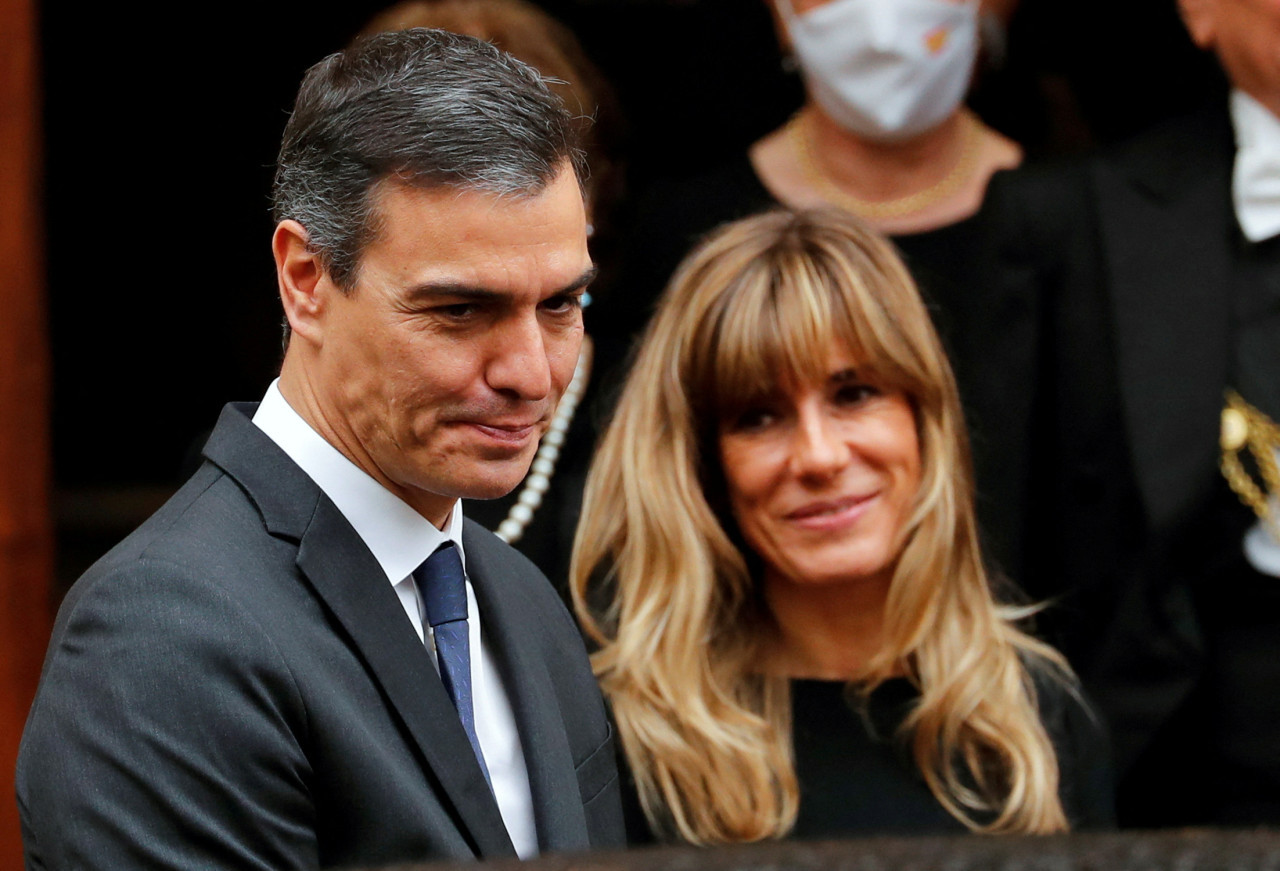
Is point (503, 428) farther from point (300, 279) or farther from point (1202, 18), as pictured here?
point (1202, 18)

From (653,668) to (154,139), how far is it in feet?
10.4

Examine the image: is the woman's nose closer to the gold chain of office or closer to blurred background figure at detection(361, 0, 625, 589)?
blurred background figure at detection(361, 0, 625, 589)

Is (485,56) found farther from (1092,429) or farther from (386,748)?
(1092,429)

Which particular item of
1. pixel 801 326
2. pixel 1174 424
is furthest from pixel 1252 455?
pixel 801 326

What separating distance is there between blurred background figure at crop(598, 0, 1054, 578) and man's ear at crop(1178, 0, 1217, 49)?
50 cm

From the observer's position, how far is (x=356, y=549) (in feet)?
4.75

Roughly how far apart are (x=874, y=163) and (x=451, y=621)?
1945mm

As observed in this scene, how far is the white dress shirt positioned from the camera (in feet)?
4.85

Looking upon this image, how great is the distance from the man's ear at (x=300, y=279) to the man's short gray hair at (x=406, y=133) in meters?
0.01

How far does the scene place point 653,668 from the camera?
→ 240 centimetres

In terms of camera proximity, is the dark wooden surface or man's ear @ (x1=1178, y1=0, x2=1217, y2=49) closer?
man's ear @ (x1=1178, y1=0, x2=1217, y2=49)

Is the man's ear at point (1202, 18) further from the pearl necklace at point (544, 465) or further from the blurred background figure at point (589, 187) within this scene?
the pearl necklace at point (544, 465)

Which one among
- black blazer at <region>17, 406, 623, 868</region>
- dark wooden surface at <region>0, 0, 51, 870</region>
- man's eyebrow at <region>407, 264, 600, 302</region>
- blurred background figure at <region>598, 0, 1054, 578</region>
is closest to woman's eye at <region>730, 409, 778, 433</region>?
blurred background figure at <region>598, 0, 1054, 578</region>

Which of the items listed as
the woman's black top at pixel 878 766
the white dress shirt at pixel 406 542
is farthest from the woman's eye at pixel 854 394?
the white dress shirt at pixel 406 542
